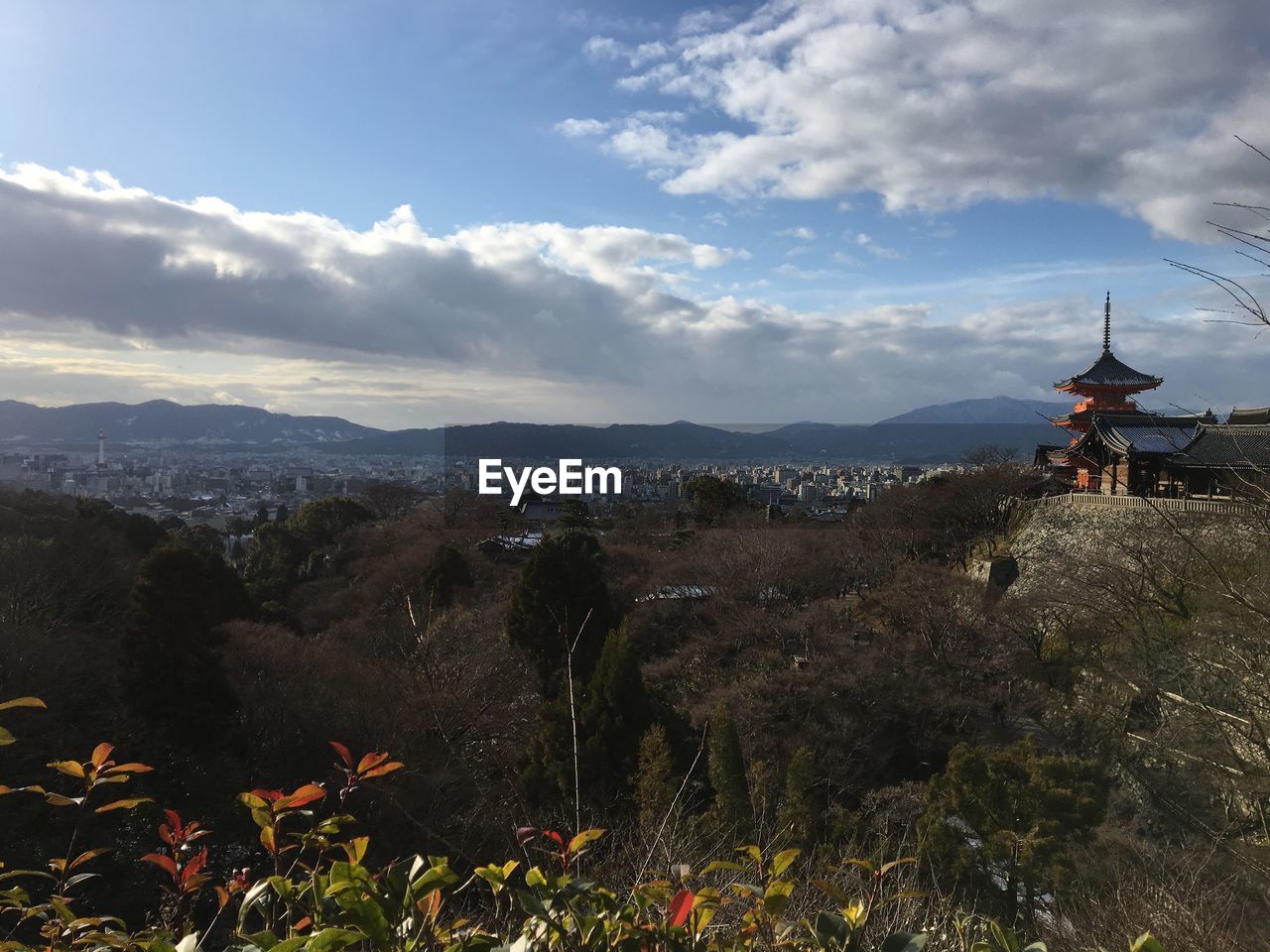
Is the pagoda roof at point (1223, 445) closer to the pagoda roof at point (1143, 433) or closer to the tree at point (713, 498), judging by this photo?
the pagoda roof at point (1143, 433)

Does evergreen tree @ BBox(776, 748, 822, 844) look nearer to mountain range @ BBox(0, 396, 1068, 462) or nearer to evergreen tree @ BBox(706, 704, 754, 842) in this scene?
evergreen tree @ BBox(706, 704, 754, 842)

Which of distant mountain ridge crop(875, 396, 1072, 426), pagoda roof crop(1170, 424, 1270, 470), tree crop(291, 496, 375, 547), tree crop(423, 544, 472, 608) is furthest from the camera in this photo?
distant mountain ridge crop(875, 396, 1072, 426)

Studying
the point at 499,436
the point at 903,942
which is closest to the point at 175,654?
the point at 903,942

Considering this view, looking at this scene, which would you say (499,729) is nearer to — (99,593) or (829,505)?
(99,593)

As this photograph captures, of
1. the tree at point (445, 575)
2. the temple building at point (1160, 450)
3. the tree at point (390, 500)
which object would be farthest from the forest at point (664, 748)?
the tree at point (390, 500)

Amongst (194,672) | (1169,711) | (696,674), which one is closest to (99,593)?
(194,672)

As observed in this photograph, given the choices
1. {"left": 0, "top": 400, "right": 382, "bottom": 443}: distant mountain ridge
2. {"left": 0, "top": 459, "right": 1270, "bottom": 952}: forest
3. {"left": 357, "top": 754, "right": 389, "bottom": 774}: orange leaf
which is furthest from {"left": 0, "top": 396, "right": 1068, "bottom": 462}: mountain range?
{"left": 357, "top": 754, "right": 389, "bottom": 774}: orange leaf
